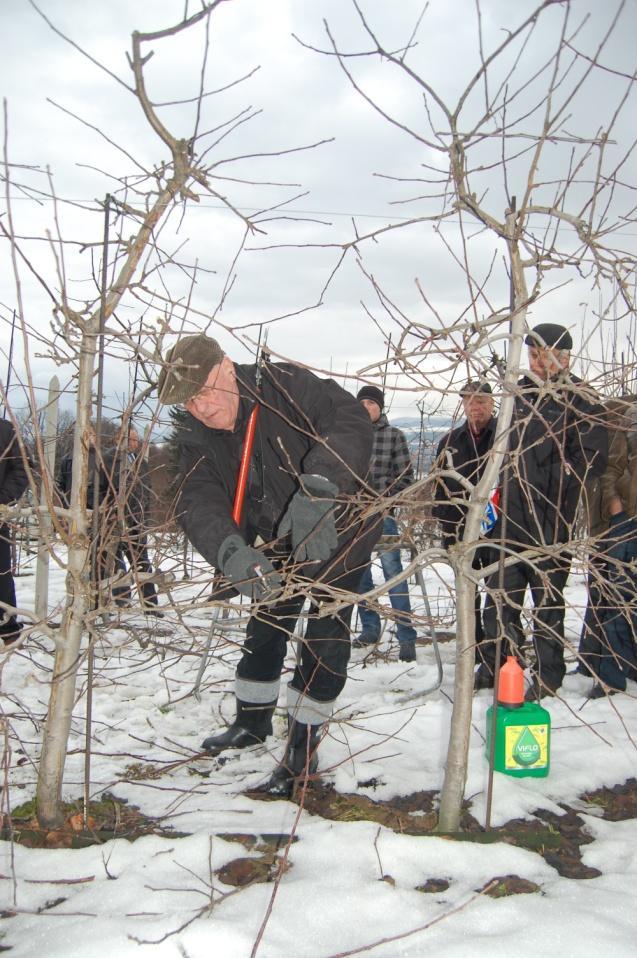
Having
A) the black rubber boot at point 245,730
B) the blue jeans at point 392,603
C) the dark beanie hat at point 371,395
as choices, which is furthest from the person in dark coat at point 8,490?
the dark beanie hat at point 371,395

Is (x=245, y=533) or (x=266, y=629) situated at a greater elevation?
(x=245, y=533)

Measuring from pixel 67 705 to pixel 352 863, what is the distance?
97 centimetres

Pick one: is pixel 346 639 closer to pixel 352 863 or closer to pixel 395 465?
pixel 352 863

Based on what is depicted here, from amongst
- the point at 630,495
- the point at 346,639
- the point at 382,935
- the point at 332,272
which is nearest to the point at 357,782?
the point at 346,639

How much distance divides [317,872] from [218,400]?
61.3 inches

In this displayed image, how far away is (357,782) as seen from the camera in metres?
2.59

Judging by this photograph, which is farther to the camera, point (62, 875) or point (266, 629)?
point (266, 629)

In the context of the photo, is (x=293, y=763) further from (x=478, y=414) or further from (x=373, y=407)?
(x=373, y=407)

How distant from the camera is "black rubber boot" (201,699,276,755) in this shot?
291 centimetres

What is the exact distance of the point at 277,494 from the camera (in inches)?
107

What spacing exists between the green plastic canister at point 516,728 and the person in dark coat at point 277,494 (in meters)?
0.61

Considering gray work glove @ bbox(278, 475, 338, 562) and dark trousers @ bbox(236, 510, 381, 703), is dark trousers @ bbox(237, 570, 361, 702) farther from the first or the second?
gray work glove @ bbox(278, 475, 338, 562)

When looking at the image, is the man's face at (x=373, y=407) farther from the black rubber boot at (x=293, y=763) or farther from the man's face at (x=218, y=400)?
the black rubber boot at (x=293, y=763)

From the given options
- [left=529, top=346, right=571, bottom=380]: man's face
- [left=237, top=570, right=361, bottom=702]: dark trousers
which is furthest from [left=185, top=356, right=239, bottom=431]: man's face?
[left=529, top=346, right=571, bottom=380]: man's face
